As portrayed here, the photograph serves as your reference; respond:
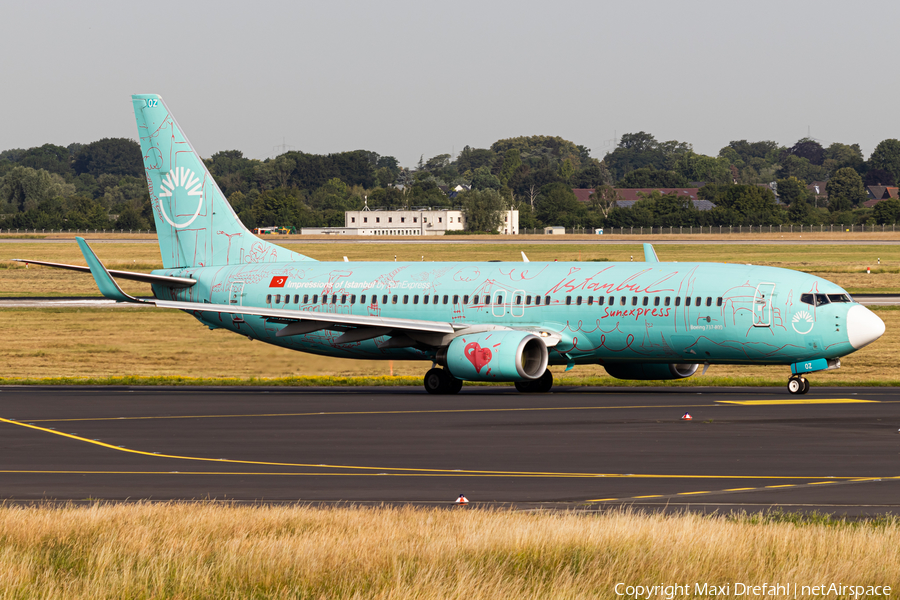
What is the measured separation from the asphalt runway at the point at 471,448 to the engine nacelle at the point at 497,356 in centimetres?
85

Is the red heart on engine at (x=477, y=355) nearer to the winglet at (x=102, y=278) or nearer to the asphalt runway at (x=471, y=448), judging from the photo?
the asphalt runway at (x=471, y=448)

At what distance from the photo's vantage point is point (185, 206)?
44906 mm

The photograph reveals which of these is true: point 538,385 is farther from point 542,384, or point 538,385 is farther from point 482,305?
point 482,305

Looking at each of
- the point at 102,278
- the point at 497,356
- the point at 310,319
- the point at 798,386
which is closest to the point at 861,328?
the point at 798,386

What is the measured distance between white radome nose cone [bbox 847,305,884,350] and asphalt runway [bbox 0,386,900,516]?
174 cm

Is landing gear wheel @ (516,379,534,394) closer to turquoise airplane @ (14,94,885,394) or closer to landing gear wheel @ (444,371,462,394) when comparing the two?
turquoise airplane @ (14,94,885,394)

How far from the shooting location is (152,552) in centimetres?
1355

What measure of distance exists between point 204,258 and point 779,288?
20451 millimetres

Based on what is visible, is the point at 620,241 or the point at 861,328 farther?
the point at 620,241

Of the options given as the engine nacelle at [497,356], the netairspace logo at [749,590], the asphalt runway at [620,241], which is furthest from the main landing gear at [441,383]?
the asphalt runway at [620,241]

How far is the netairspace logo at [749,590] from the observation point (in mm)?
11617

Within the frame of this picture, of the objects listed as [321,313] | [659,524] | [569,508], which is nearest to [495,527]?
[659,524]

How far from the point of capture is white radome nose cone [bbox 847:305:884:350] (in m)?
34.3

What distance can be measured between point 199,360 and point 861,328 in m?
25.9
